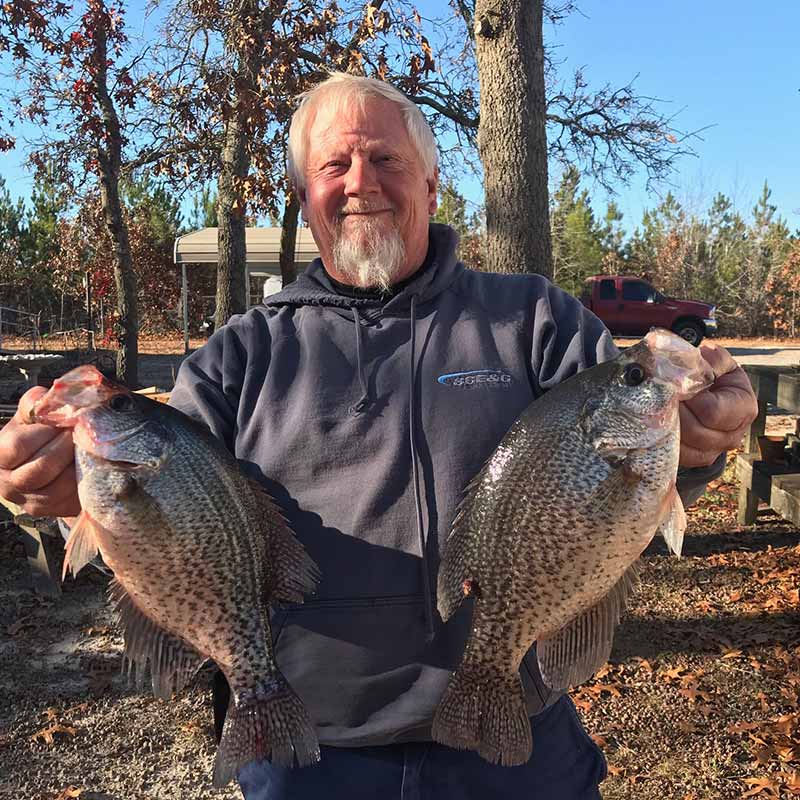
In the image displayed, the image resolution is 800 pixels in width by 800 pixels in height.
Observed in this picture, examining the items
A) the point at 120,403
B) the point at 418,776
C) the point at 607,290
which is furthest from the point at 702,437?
the point at 607,290

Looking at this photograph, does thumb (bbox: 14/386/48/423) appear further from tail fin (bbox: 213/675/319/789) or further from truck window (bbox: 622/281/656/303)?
truck window (bbox: 622/281/656/303)

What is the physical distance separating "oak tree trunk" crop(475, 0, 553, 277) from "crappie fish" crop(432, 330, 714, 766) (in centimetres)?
402

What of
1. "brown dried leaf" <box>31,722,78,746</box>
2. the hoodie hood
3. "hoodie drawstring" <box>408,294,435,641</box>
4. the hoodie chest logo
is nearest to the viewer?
"hoodie drawstring" <box>408,294,435,641</box>

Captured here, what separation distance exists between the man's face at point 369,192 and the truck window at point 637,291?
25531mm

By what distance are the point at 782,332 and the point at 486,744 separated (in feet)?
123

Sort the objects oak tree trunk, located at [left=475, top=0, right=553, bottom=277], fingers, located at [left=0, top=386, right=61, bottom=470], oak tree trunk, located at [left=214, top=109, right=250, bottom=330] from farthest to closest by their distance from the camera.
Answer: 1. oak tree trunk, located at [left=214, top=109, right=250, bottom=330]
2. oak tree trunk, located at [left=475, top=0, right=553, bottom=277]
3. fingers, located at [left=0, top=386, right=61, bottom=470]

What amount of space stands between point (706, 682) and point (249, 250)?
25.3 m

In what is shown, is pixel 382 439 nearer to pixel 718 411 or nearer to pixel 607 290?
pixel 718 411

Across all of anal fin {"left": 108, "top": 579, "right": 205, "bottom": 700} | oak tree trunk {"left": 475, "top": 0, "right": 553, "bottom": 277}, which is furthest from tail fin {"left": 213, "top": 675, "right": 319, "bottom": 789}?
oak tree trunk {"left": 475, "top": 0, "right": 553, "bottom": 277}

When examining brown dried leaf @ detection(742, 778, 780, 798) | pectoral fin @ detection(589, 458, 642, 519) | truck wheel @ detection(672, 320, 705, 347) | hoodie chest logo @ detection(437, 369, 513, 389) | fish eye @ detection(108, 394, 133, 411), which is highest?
truck wheel @ detection(672, 320, 705, 347)

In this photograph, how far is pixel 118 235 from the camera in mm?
14641

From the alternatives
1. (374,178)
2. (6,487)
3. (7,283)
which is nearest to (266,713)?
(6,487)

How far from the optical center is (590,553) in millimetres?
1939

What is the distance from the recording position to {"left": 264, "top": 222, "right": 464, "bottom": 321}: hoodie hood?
249cm
